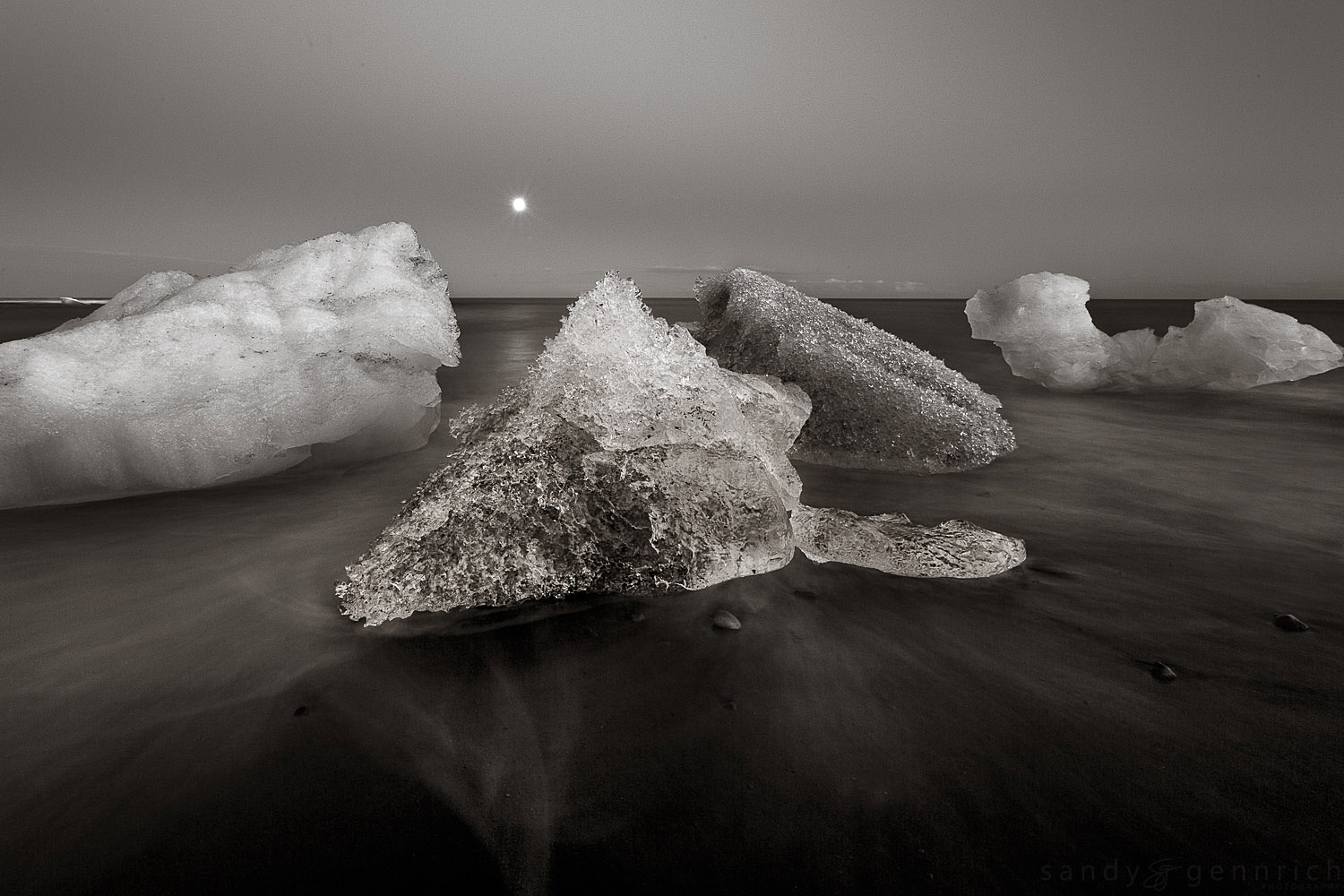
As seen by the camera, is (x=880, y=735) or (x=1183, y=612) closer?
(x=880, y=735)

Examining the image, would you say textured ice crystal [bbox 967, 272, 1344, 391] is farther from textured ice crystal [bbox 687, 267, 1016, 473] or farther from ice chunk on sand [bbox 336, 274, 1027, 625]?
ice chunk on sand [bbox 336, 274, 1027, 625]

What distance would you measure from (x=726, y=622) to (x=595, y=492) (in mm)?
815

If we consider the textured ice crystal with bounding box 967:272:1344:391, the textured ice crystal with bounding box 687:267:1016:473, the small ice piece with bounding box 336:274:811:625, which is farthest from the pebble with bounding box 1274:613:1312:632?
the textured ice crystal with bounding box 967:272:1344:391

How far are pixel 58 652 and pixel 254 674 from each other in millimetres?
947

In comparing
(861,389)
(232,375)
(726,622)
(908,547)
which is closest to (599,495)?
(726,622)

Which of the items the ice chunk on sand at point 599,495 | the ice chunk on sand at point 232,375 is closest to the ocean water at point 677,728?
the ice chunk on sand at point 599,495

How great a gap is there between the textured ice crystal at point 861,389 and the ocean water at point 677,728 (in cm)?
148

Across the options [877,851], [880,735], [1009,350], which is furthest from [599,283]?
[1009,350]

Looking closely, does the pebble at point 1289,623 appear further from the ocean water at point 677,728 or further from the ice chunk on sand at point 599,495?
the ice chunk on sand at point 599,495

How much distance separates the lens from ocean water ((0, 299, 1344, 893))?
163 cm

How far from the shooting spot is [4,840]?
1.68 m

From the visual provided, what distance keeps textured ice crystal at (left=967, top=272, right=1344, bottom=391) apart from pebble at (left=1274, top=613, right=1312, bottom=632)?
6.41 metres

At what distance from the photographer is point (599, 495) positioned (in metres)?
2.83

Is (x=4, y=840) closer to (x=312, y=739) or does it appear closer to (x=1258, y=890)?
(x=312, y=739)
